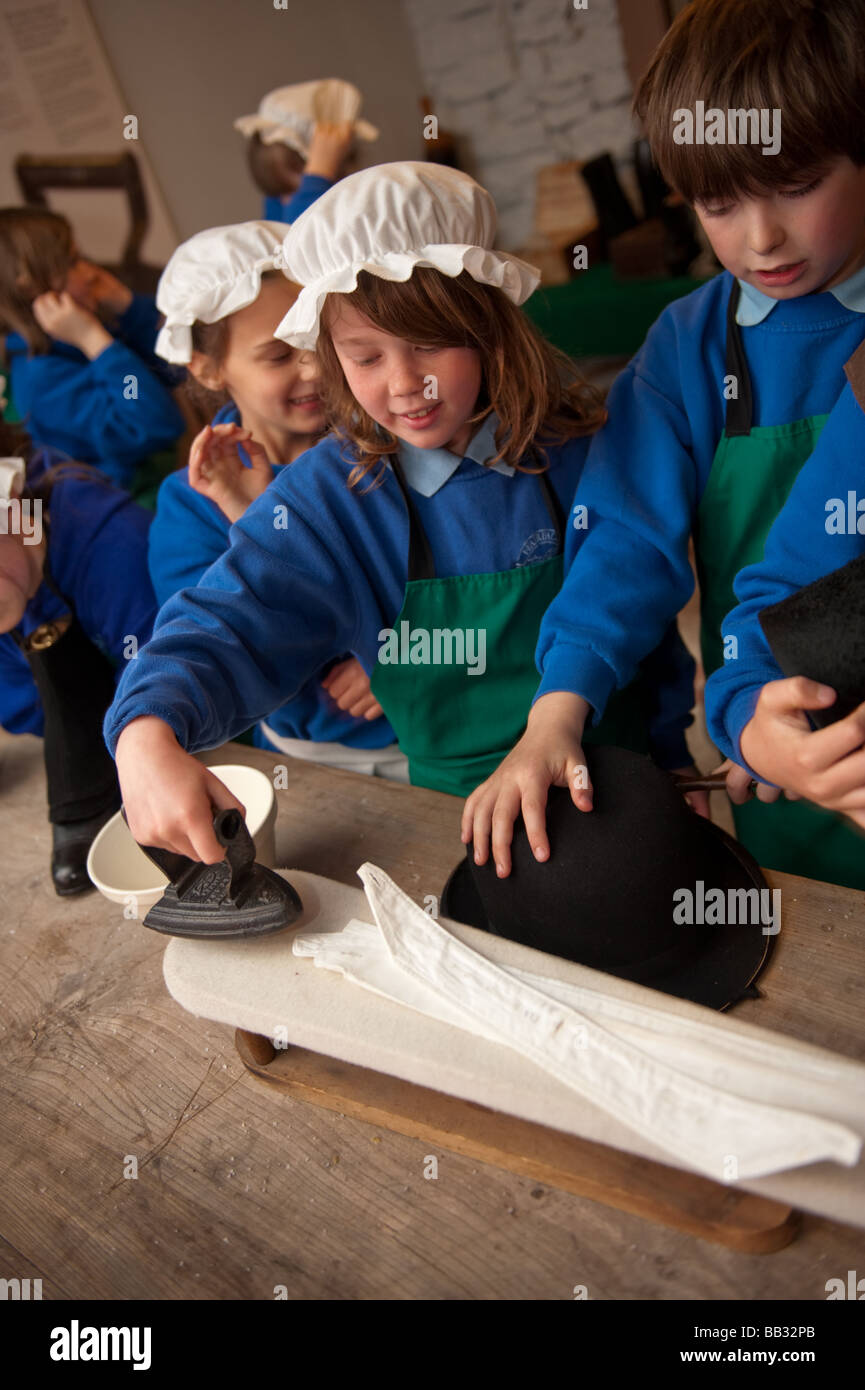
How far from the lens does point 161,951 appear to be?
1.25m

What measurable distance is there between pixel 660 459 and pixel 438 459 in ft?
0.91

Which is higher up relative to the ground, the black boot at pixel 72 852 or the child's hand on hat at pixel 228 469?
the child's hand on hat at pixel 228 469

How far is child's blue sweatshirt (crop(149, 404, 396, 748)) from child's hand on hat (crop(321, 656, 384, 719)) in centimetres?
5

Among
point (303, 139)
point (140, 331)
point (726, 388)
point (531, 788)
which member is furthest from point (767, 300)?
point (303, 139)

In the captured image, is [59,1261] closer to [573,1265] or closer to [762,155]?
[573,1265]

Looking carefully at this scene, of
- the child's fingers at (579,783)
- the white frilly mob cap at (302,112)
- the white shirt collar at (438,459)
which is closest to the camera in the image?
the child's fingers at (579,783)

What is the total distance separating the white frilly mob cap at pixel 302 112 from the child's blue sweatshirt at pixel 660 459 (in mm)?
2434

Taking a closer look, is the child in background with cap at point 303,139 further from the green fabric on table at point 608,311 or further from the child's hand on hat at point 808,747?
the child's hand on hat at point 808,747

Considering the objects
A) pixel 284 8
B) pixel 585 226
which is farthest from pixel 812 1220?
pixel 284 8

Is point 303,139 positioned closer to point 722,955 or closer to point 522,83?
point 522,83

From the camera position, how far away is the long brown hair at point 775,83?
915 millimetres

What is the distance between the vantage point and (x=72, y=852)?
1424mm

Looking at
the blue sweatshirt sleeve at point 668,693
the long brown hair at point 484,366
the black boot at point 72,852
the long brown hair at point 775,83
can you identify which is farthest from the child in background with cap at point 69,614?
the long brown hair at point 775,83

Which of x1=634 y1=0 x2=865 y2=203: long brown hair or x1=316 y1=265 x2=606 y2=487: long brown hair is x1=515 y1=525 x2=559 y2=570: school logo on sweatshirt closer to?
x1=316 y1=265 x2=606 y2=487: long brown hair
